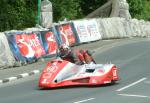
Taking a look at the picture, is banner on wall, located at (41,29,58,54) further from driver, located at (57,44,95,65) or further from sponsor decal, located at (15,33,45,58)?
driver, located at (57,44,95,65)

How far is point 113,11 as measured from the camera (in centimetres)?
4800

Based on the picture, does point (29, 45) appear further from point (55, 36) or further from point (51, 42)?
point (55, 36)

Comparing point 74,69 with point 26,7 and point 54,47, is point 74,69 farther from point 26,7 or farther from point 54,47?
point 26,7

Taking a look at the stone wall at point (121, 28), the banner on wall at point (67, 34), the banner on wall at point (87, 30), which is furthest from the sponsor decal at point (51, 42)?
the stone wall at point (121, 28)

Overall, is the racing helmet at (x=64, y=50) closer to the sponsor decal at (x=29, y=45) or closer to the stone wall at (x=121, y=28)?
the sponsor decal at (x=29, y=45)

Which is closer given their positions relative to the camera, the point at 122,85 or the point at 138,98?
the point at 138,98

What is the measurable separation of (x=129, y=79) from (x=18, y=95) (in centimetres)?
459

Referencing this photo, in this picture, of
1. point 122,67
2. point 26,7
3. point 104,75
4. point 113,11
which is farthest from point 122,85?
point 113,11

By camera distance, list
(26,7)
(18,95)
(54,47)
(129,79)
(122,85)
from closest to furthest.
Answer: (18,95) < (122,85) < (129,79) < (54,47) < (26,7)

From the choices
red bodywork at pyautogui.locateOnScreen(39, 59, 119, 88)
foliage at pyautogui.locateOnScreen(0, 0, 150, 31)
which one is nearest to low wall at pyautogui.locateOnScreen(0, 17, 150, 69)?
foliage at pyautogui.locateOnScreen(0, 0, 150, 31)

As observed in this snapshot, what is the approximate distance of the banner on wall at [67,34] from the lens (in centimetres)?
3162

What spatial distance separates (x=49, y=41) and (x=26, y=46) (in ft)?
9.56

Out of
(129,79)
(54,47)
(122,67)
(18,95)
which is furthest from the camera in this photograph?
(54,47)

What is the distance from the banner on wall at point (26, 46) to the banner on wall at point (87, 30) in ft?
23.7
